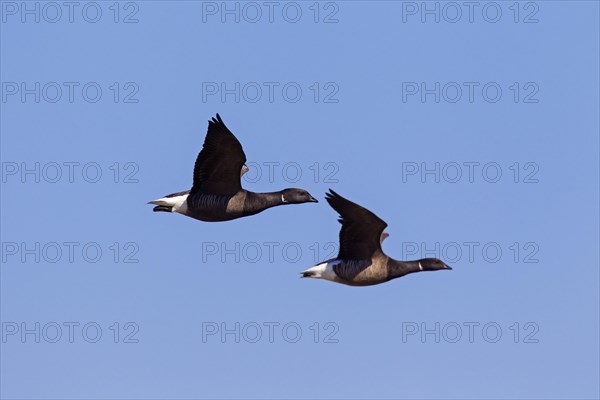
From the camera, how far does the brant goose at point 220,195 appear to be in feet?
86.3

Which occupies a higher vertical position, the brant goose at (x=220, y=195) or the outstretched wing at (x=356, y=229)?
the brant goose at (x=220, y=195)

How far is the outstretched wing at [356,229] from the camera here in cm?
2436

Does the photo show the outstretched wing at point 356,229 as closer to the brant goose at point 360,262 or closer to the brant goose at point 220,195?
the brant goose at point 360,262

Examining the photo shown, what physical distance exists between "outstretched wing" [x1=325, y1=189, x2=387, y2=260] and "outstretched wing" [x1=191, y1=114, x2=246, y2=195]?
96.7 inches

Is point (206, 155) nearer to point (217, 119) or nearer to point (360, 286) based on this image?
point (217, 119)

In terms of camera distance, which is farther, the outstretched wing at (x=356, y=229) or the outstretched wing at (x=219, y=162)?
the outstretched wing at (x=219, y=162)

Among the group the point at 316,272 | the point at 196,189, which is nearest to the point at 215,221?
the point at 196,189

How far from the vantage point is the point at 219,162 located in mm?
26359

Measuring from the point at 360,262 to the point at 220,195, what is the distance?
3.13m

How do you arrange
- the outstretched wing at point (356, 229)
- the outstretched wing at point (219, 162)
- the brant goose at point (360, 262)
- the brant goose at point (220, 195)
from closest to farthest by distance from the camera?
1. the outstretched wing at point (356, 229)
2. the brant goose at point (360, 262)
3. the outstretched wing at point (219, 162)
4. the brant goose at point (220, 195)

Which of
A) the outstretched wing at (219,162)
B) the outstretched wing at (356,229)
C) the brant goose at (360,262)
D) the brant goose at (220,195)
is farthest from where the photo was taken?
the brant goose at (220,195)

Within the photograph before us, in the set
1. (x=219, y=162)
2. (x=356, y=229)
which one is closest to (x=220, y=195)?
(x=219, y=162)

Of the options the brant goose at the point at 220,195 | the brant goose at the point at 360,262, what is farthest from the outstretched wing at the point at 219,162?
the brant goose at the point at 360,262

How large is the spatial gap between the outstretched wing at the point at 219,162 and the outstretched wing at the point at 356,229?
96.7 inches
